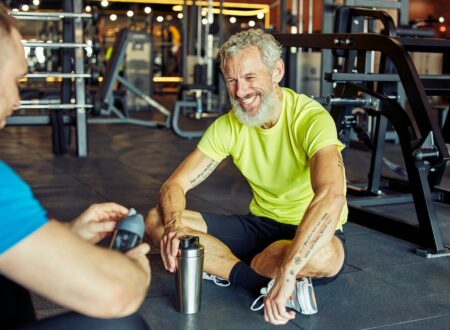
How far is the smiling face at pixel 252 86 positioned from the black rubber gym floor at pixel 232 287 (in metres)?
0.60

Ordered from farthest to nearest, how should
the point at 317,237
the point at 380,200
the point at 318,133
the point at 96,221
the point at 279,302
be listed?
the point at 380,200 → the point at 318,133 → the point at 317,237 → the point at 279,302 → the point at 96,221

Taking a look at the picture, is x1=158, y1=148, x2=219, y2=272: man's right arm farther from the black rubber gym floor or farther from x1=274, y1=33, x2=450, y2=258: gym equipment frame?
x1=274, y1=33, x2=450, y2=258: gym equipment frame

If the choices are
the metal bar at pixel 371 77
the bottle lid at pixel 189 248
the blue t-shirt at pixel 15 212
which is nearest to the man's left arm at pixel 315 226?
the bottle lid at pixel 189 248

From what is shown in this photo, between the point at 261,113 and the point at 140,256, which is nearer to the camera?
the point at 140,256

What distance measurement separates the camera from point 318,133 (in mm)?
2086

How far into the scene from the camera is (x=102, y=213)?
1.29m

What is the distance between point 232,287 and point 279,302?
634 millimetres

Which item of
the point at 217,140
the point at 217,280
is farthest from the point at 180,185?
the point at 217,280

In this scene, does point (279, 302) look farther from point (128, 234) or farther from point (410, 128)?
point (410, 128)

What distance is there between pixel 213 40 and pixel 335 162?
8.50 metres

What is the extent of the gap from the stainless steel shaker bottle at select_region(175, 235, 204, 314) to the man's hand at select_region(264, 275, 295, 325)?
0.90 feet

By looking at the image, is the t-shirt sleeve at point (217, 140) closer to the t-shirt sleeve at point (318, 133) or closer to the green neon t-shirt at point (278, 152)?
the green neon t-shirt at point (278, 152)

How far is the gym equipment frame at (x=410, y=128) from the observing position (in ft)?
8.91

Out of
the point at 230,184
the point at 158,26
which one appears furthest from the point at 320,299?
the point at 158,26
